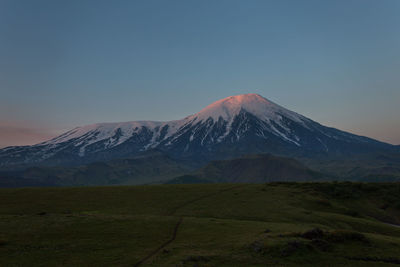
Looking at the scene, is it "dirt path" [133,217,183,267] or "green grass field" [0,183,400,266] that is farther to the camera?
"green grass field" [0,183,400,266]

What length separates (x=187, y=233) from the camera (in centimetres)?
3722

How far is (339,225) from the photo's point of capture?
5022 cm

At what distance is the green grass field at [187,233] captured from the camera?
26938 millimetres

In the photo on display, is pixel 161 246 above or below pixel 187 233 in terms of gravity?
above

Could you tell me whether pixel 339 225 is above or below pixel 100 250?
below

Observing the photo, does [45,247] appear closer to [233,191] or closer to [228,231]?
[228,231]

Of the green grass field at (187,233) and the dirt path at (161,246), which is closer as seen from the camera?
the dirt path at (161,246)

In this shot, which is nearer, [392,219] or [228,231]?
[228,231]

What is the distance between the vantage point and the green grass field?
26.9 m

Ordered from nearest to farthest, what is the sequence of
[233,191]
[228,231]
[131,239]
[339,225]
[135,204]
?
[131,239] → [228,231] → [339,225] → [135,204] → [233,191]

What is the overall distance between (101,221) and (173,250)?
15.4 metres

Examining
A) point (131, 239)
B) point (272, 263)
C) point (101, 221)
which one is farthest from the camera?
point (101, 221)

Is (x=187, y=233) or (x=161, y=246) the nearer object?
(x=161, y=246)

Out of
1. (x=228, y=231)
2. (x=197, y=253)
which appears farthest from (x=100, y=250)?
(x=228, y=231)
